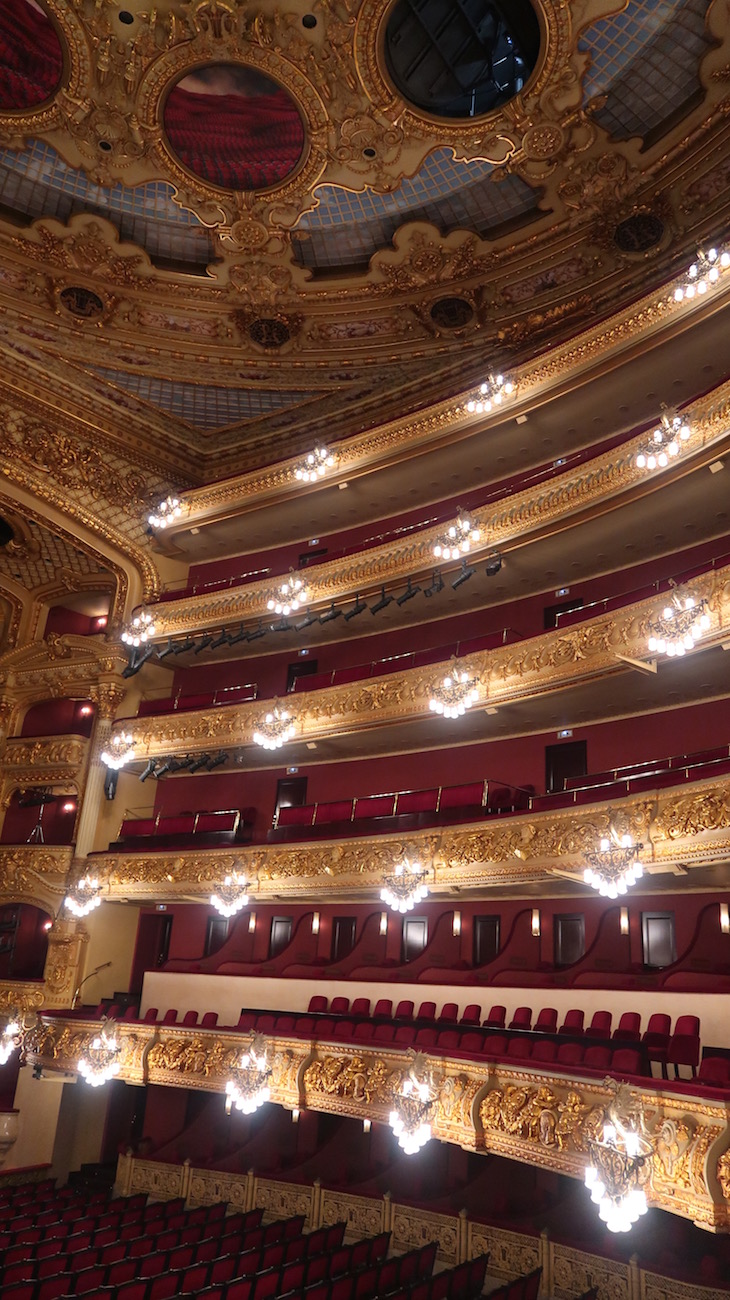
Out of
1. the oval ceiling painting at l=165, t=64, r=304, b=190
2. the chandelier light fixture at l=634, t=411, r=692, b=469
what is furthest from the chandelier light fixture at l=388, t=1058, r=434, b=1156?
the oval ceiling painting at l=165, t=64, r=304, b=190

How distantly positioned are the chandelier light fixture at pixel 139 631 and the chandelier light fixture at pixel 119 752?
198cm

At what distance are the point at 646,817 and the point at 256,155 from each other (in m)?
12.4

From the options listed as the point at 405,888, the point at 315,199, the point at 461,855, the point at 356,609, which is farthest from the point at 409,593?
the point at 315,199

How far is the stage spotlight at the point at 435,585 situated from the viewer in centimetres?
1472

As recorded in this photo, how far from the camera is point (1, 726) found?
19625 mm

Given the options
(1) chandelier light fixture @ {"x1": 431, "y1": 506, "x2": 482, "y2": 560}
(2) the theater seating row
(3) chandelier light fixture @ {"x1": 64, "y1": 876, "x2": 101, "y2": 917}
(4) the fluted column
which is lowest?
(3) chandelier light fixture @ {"x1": 64, "y1": 876, "x2": 101, "y2": 917}

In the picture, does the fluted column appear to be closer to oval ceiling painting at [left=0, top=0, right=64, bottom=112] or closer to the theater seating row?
the theater seating row

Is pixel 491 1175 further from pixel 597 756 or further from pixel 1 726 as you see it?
pixel 1 726

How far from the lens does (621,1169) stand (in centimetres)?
689

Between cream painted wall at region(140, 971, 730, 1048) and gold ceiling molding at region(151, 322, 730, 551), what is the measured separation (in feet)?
22.0

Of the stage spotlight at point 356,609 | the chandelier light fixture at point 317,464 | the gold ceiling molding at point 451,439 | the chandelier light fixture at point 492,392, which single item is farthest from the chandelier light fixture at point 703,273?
the chandelier light fixture at point 317,464

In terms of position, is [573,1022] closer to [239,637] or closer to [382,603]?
[382,603]

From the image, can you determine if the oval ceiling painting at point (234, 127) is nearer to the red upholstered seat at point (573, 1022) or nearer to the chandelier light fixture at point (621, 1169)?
the red upholstered seat at point (573, 1022)

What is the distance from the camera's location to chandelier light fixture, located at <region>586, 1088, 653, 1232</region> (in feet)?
22.2
